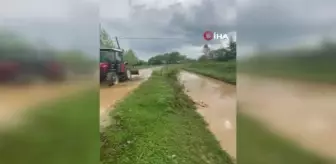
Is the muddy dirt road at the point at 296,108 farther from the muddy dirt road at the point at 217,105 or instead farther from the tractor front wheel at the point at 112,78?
the tractor front wheel at the point at 112,78

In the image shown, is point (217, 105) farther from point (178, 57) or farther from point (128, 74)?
point (128, 74)

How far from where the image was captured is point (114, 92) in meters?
→ 1.91

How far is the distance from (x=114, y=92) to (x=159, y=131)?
330 millimetres

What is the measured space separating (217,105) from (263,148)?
34 cm

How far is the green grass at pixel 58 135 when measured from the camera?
1.68 m

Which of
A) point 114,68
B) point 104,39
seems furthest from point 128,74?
point 104,39

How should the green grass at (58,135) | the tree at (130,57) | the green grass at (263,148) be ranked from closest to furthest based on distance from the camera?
the green grass at (58,135) → the green grass at (263,148) → the tree at (130,57)

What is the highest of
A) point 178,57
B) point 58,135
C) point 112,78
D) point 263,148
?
point 178,57

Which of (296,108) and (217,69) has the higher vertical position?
(217,69)

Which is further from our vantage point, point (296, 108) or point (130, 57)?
point (130, 57)

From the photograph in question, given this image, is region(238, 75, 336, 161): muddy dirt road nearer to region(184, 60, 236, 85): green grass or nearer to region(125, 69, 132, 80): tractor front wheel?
region(184, 60, 236, 85): green grass

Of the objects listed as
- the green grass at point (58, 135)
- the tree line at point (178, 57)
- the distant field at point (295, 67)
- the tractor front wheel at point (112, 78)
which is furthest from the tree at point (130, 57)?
the distant field at point (295, 67)

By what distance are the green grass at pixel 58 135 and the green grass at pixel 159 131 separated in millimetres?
101

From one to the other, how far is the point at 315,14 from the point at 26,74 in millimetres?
1487
